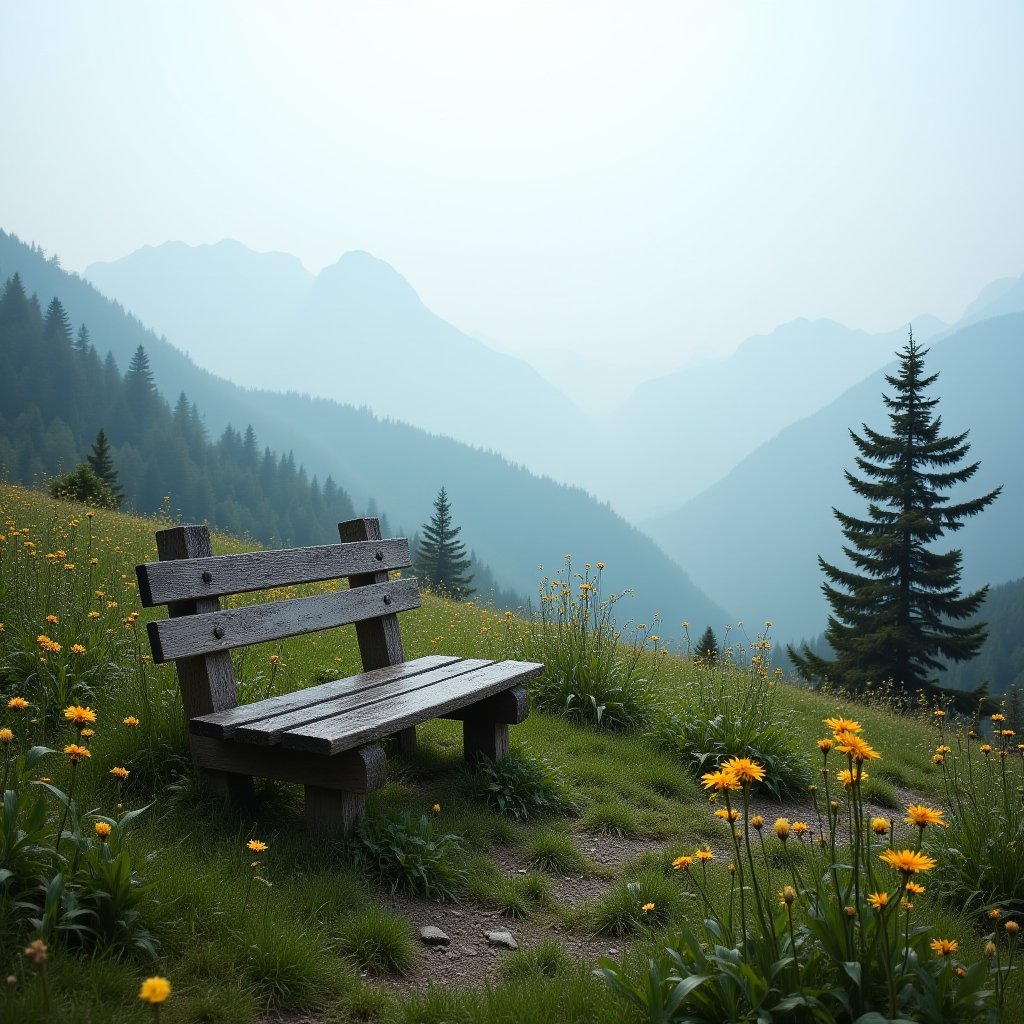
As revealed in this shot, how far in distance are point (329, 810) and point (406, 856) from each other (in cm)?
37

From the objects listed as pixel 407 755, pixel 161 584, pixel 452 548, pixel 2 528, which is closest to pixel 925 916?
pixel 407 755

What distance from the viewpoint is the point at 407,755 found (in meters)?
4.55

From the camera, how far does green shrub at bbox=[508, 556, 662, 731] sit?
582 centimetres

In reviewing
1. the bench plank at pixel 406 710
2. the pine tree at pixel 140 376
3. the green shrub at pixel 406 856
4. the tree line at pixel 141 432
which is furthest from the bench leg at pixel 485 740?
the pine tree at pixel 140 376

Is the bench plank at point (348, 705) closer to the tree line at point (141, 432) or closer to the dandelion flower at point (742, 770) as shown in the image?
the dandelion flower at point (742, 770)

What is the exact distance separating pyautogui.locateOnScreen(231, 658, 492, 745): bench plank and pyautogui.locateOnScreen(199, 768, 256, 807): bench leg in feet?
1.23

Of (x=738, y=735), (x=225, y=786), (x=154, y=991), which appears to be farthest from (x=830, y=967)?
(x=738, y=735)

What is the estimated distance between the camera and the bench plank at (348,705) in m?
3.08

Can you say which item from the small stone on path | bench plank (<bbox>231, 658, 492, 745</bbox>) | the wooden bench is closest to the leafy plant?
the small stone on path

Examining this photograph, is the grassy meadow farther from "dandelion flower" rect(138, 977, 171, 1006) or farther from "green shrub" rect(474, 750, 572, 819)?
"dandelion flower" rect(138, 977, 171, 1006)

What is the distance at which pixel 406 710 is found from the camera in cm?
345

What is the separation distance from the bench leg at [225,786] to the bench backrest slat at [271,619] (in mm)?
542

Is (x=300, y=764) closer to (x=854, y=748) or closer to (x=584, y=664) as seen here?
(x=854, y=748)

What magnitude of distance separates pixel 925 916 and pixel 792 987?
126 centimetres
